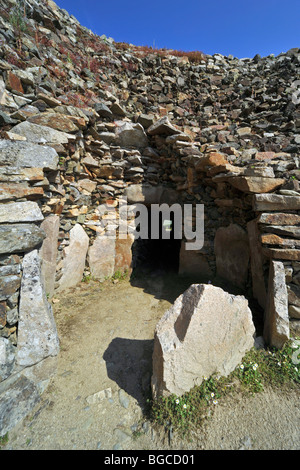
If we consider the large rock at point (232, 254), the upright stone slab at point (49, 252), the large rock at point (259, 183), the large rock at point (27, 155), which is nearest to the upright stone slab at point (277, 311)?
the large rock at point (232, 254)

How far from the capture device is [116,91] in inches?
230

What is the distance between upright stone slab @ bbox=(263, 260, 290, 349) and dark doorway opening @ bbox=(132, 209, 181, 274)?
9.08ft

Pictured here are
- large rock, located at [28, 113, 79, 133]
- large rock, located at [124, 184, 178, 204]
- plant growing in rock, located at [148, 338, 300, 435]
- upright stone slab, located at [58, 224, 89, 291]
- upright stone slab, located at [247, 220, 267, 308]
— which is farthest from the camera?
large rock, located at [124, 184, 178, 204]

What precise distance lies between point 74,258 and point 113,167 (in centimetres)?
232

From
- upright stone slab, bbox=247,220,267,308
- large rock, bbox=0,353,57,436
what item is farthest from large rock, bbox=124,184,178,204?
large rock, bbox=0,353,57,436

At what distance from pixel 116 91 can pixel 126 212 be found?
11.7 ft

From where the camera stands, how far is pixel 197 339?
2.10 m

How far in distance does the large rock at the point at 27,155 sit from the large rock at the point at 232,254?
3.48 metres

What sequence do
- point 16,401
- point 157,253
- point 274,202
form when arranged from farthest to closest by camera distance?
1. point 157,253
2. point 274,202
3. point 16,401

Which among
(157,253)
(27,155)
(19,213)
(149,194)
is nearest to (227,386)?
(19,213)

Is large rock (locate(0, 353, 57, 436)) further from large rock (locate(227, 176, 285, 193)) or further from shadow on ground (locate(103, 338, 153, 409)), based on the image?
large rock (locate(227, 176, 285, 193))

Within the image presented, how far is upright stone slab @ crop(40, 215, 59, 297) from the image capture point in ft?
12.1

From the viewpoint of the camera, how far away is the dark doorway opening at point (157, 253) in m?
5.47

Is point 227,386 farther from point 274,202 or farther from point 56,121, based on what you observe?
point 56,121
